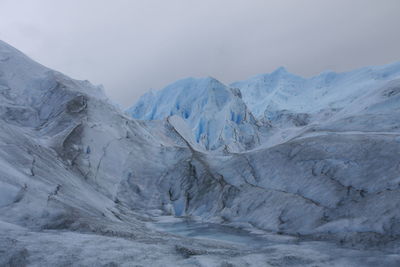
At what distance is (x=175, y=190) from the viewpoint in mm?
13773

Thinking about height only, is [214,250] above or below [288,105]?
below

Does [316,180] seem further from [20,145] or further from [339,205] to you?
[20,145]

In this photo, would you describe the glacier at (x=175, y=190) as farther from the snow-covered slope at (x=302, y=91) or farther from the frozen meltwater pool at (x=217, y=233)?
the snow-covered slope at (x=302, y=91)

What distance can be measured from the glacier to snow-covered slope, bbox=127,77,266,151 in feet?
43.4

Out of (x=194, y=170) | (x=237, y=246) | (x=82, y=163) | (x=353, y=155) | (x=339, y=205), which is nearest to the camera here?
(x=237, y=246)

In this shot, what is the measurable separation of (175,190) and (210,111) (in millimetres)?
24710

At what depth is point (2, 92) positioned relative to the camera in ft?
53.1

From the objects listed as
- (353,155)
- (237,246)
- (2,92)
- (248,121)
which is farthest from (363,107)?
(248,121)

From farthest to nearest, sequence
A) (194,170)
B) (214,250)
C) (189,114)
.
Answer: (189,114) → (194,170) → (214,250)

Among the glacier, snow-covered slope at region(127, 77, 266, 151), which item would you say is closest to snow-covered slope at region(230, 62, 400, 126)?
snow-covered slope at region(127, 77, 266, 151)

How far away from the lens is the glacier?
6220mm

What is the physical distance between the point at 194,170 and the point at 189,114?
2736 centimetres

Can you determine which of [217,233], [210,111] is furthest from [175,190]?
[210,111]

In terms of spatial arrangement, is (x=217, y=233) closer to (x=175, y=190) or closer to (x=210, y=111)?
(x=175, y=190)
